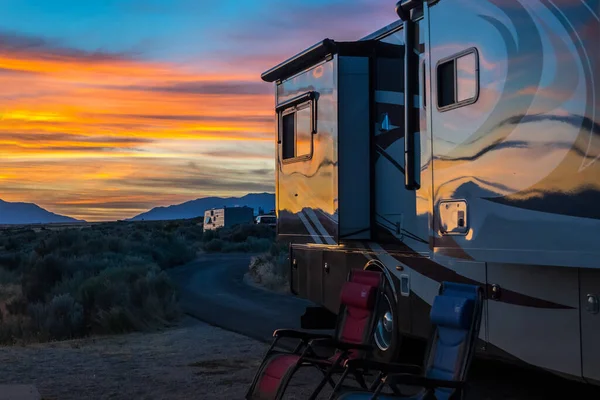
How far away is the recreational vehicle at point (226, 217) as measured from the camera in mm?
61062

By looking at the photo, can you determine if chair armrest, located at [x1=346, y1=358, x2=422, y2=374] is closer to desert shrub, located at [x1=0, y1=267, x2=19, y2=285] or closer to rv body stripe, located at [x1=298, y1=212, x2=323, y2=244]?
rv body stripe, located at [x1=298, y1=212, x2=323, y2=244]

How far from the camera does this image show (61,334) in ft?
41.9

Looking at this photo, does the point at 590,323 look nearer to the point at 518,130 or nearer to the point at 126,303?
the point at 518,130

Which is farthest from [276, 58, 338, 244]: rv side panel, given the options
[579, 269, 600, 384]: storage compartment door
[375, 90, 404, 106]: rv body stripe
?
[579, 269, 600, 384]: storage compartment door

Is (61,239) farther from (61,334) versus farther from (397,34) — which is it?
(397,34)

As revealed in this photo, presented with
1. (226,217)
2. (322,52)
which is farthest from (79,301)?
(226,217)

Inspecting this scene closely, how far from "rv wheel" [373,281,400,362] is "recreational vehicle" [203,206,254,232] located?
50.7 meters

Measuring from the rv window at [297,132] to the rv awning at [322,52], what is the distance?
52 centimetres

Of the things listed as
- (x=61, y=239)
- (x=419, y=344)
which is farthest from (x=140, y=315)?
(x=61, y=239)

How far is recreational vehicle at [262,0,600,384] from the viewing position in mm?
5781

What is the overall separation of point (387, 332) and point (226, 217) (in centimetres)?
5260

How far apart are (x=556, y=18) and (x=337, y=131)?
12.4 feet

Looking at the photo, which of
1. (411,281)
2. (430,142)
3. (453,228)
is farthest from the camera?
(411,281)

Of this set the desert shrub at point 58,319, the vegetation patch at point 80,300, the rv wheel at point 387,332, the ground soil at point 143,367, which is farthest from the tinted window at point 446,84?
the desert shrub at point 58,319
